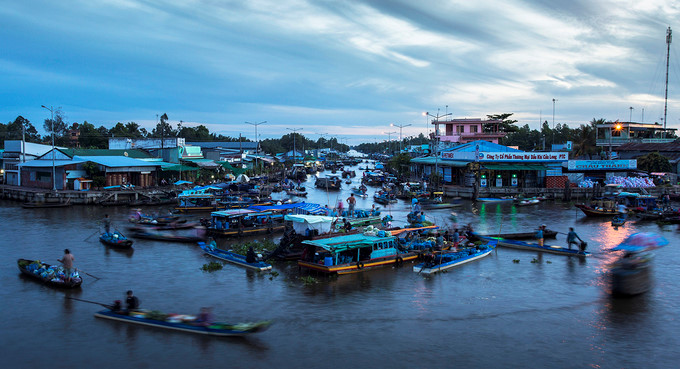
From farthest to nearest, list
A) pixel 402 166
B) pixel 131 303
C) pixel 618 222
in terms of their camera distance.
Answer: pixel 402 166 < pixel 618 222 < pixel 131 303

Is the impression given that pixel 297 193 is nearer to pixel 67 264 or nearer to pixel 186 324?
pixel 67 264

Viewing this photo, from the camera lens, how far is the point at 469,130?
8194 cm

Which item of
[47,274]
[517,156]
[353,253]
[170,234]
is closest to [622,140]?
[517,156]

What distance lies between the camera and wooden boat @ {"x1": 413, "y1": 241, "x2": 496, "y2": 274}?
23.0 m

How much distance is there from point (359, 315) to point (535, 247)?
13536 mm

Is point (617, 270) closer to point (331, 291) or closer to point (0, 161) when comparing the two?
point (331, 291)

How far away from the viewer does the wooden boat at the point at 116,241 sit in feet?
90.4

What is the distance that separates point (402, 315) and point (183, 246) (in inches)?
614

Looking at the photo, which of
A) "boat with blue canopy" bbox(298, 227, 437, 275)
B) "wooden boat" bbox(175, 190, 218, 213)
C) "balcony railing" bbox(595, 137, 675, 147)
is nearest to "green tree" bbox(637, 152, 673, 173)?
"balcony railing" bbox(595, 137, 675, 147)

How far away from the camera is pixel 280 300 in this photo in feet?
63.3

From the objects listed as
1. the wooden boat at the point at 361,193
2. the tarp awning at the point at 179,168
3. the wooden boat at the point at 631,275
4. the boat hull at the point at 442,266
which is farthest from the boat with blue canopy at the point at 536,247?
the tarp awning at the point at 179,168

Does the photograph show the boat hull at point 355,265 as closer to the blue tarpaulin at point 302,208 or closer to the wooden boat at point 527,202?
the blue tarpaulin at point 302,208

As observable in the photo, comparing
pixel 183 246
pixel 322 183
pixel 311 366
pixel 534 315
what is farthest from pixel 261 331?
pixel 322 183

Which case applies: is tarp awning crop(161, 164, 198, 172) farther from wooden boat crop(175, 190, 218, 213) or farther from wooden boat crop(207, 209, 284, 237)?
wooden boat crop(207, 209, 284, 237)
